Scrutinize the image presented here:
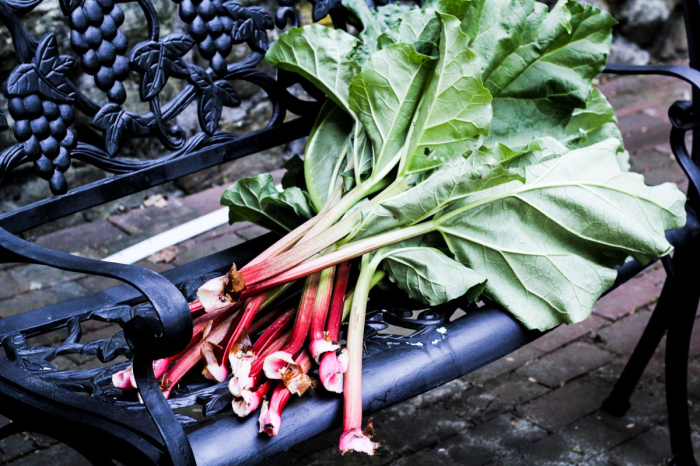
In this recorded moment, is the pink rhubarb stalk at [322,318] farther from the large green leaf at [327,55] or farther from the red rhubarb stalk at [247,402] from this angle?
the large green leaf at [327,55]

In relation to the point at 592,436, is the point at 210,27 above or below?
above

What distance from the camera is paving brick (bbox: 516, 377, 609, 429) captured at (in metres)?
2.46

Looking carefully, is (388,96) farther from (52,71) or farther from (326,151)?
(52,71)

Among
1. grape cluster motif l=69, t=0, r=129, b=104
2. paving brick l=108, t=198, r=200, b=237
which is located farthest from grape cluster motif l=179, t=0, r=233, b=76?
paving brick l=108, t=198, r=200, b=237

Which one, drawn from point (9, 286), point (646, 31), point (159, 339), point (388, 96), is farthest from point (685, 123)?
point (646, 31)

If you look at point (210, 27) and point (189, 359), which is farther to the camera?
point (210, 27)

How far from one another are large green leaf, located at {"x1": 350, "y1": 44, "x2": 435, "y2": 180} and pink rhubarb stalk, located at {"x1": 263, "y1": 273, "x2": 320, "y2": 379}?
334mm

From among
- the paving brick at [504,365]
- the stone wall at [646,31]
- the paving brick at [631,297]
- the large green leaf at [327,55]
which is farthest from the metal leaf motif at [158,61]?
the stone wall at [646,31]

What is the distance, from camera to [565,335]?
9.64ft

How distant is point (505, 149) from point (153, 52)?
884mm

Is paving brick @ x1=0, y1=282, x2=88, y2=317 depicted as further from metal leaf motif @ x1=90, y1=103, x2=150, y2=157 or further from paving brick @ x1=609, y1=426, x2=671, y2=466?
paving brick @ x1=609, y1=426, x2=671, y2=466

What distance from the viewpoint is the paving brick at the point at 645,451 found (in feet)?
7.45

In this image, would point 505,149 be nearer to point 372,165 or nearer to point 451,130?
point 451,130

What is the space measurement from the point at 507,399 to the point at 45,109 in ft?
5.55
